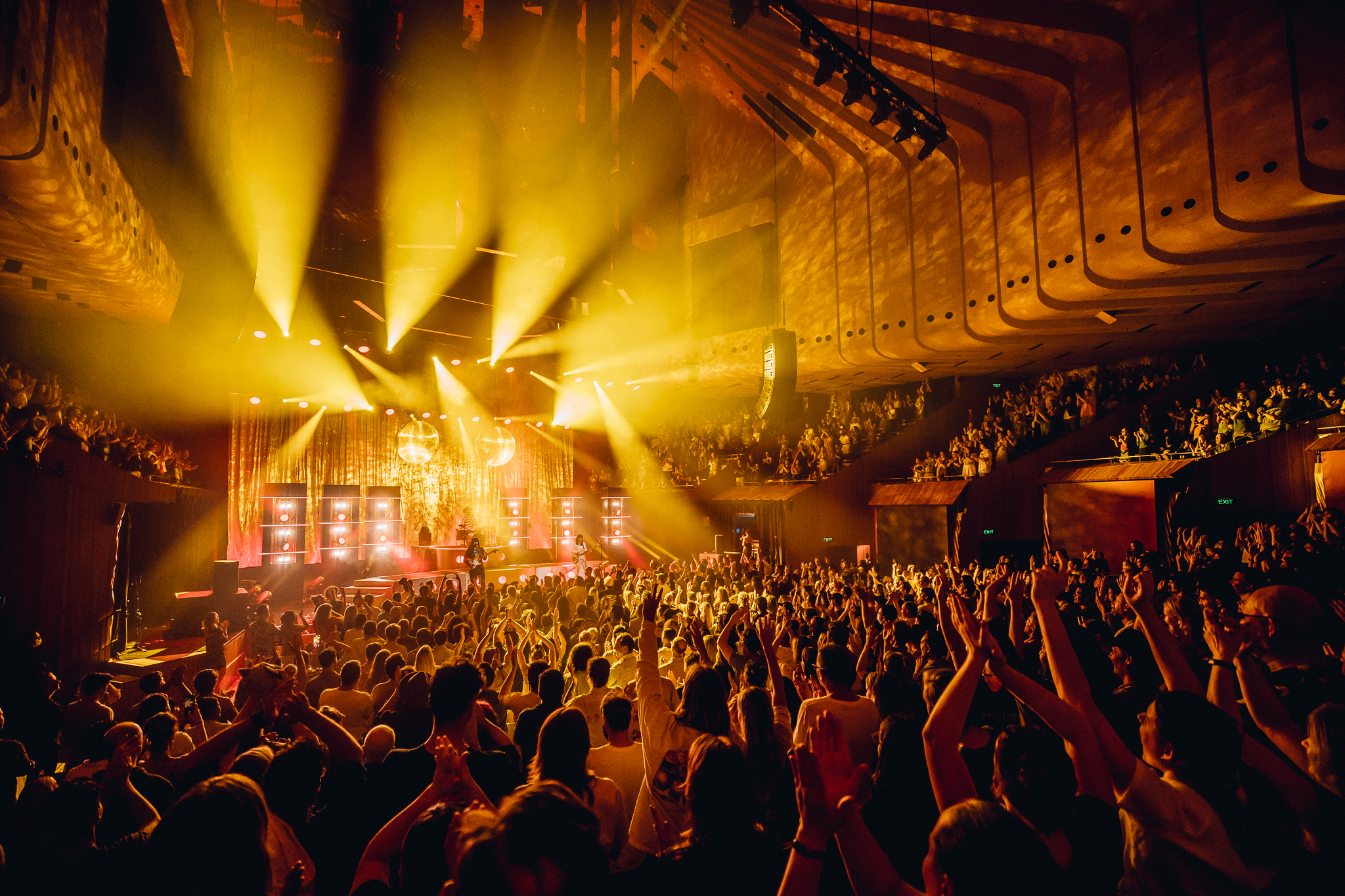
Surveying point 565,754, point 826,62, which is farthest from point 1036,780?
point 826,62

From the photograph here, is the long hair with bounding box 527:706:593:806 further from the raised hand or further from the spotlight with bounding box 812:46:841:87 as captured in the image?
the spotlight with bounding box 812:46:841:87

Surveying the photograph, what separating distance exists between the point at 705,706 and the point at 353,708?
262cm

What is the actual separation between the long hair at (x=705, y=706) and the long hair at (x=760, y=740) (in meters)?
0.12

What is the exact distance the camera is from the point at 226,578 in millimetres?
11695

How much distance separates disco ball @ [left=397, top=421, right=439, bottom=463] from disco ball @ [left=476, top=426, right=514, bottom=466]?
5.94 ft

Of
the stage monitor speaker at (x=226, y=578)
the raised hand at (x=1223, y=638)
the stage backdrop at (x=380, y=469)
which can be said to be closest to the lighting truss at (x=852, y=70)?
the raised hand at (x=1223, y=638)

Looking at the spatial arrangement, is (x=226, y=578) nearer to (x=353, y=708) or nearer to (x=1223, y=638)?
(x=353, y=708)

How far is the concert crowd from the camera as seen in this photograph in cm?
131

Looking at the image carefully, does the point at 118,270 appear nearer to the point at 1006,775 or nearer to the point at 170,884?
the point at 170,884

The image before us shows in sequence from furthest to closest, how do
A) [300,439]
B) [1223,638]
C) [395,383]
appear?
[300,439], [395,383], [1223,638]

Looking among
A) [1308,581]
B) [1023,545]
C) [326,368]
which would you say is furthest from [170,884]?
[326,368]

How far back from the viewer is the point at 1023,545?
13.0 m

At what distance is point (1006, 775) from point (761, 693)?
92cm

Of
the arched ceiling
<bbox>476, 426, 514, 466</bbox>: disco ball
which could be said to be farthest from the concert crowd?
<bbox>476, 426, 514, 466</bbox>: disco ball
